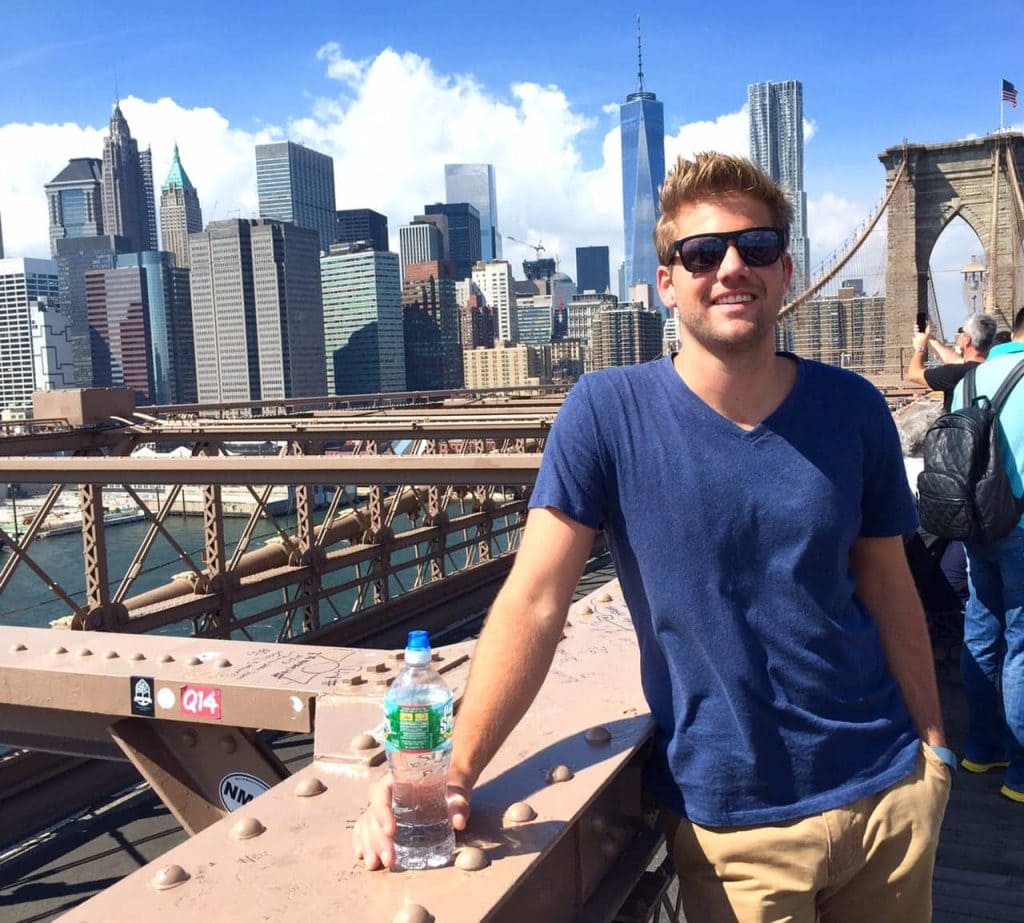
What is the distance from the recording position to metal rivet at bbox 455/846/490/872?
129 centimetres

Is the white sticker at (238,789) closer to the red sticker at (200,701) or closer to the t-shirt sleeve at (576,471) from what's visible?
the red sticker at (200,701)

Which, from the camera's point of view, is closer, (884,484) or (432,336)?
(884,484)

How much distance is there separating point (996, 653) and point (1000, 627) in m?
0.09

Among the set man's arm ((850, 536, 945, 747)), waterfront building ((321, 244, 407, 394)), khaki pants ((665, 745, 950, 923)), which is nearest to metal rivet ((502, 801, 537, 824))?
khaki pants ((665, 745, 950, 923))

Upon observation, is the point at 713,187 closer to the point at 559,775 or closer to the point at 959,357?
the point at 559,775

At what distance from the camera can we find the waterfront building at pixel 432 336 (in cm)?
13350

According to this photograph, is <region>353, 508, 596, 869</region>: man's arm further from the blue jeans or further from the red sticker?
the blue jeans

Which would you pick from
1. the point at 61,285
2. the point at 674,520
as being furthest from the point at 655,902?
the point at 61,285

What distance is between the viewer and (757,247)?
5.55ft

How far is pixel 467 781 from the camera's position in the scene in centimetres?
144

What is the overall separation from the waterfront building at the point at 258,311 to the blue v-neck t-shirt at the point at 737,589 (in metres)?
134

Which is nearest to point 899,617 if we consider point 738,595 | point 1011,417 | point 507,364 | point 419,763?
point 738,595

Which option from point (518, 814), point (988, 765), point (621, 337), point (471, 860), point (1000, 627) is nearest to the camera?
point (471, 860)

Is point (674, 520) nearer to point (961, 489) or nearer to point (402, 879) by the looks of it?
point (402, 879)
